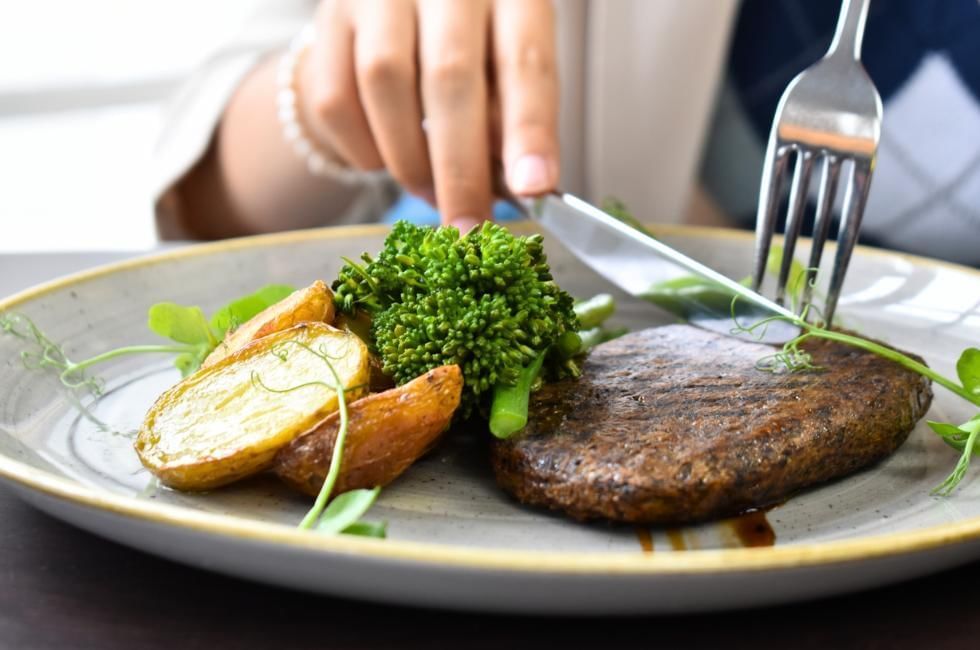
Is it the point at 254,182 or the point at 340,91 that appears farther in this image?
the point at 254,182

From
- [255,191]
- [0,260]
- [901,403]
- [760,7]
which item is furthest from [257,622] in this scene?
[760,7]

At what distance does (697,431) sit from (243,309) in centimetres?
94

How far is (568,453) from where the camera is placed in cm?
132

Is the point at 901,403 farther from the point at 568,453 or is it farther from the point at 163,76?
the point at 163,76

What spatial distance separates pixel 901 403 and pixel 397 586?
94cm

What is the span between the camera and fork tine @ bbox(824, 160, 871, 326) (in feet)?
5.81

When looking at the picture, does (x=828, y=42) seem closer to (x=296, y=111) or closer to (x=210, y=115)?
(x=296, y=111)

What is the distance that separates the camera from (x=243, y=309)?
1.82 meters

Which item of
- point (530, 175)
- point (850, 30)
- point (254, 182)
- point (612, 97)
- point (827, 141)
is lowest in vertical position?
point (254, 182)

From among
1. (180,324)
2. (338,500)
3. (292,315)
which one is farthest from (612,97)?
(338,500)

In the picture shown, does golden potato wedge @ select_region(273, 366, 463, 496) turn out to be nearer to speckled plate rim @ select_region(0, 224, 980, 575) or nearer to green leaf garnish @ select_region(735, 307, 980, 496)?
speckled plate rim @ select_region(0, 224, 980, 575)

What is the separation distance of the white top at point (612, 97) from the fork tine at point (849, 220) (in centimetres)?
195

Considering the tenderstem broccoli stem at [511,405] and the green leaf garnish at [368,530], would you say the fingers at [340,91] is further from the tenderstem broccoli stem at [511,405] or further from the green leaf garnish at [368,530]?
the green leaf garnish at [368,530]

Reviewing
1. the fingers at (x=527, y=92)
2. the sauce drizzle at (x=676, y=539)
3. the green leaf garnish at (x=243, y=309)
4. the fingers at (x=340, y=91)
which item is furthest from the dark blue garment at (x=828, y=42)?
the sauce drizzle at (x=676, y=539)
